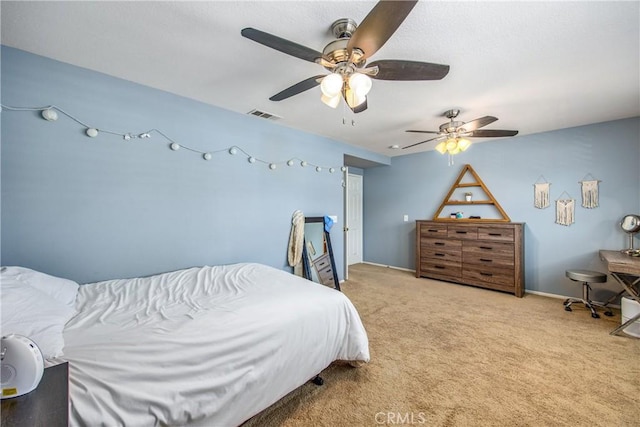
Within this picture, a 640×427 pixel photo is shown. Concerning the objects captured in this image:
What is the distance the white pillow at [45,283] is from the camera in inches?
60.4

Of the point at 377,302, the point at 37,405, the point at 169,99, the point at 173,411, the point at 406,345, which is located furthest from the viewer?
the point at 377,302

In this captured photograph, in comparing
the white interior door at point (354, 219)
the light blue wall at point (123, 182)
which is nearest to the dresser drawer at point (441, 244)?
the white interior door at point (354, 219)

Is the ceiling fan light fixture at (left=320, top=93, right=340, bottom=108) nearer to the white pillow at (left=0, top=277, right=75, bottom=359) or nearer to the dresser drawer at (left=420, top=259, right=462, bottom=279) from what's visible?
the white pillow at (left=0, top=277, right=75, bottom=359)

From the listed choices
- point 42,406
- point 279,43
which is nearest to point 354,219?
point 279,43

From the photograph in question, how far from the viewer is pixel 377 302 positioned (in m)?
3.45

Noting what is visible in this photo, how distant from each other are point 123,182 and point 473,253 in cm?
474

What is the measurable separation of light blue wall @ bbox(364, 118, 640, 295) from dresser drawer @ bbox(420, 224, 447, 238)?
43cm

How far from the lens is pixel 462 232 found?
4199 mm

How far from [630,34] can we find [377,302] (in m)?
3.24

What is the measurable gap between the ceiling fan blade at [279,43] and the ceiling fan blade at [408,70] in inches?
14.3

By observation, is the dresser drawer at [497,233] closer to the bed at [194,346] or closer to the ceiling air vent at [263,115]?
the bed at [194,346]

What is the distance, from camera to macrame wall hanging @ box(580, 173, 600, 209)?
3.37 m

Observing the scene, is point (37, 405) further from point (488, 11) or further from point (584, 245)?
point (584, 245)

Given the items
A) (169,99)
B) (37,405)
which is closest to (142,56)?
(169,99)
